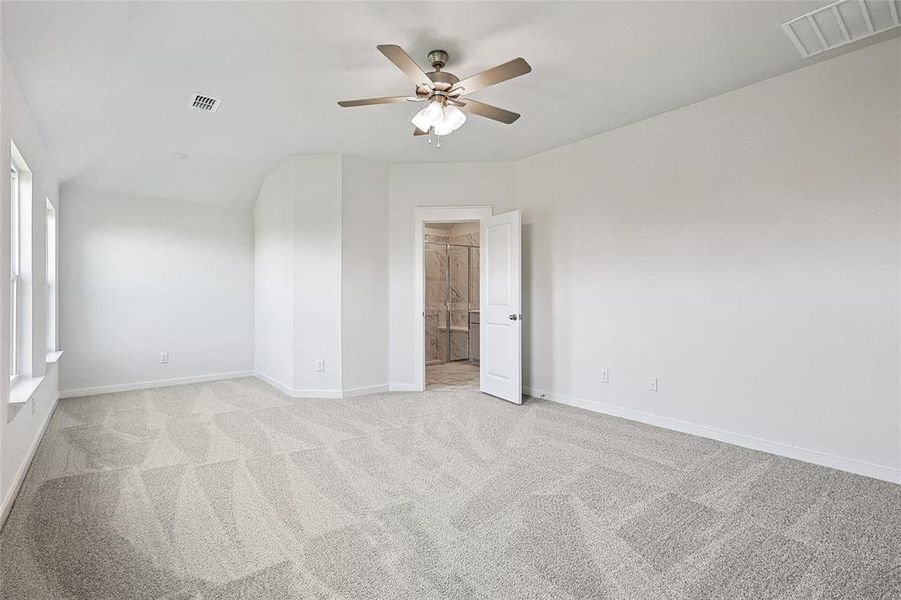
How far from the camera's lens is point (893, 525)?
219 cm

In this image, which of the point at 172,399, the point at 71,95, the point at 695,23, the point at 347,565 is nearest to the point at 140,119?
the point at 71,95

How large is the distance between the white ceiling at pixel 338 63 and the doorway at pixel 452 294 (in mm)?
3574

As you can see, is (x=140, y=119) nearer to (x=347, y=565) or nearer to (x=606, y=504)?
(x=347, y=565)

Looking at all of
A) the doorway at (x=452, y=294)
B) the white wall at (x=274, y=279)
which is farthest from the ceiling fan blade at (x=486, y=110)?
the doorway at (x=452, y=294)

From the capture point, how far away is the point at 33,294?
10.5 ft

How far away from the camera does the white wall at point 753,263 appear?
2.74 m

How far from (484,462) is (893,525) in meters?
2.11

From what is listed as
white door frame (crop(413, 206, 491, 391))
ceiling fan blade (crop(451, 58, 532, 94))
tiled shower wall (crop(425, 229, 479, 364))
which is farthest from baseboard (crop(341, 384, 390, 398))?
ceiling fan blade (crop(451, 58, 532, 94))

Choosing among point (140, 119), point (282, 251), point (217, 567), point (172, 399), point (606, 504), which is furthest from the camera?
point (282, 251)

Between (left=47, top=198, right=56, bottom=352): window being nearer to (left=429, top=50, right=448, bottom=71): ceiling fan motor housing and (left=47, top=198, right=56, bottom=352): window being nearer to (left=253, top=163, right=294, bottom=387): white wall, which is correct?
(left=253, top=163, right=294, bottom=387): white wall

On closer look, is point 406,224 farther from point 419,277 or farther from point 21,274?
point 21,274

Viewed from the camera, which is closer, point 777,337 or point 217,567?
point 217,567

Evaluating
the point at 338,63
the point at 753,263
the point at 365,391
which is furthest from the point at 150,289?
the point at 753,263

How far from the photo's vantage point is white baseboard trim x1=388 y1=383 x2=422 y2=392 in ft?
16.7
